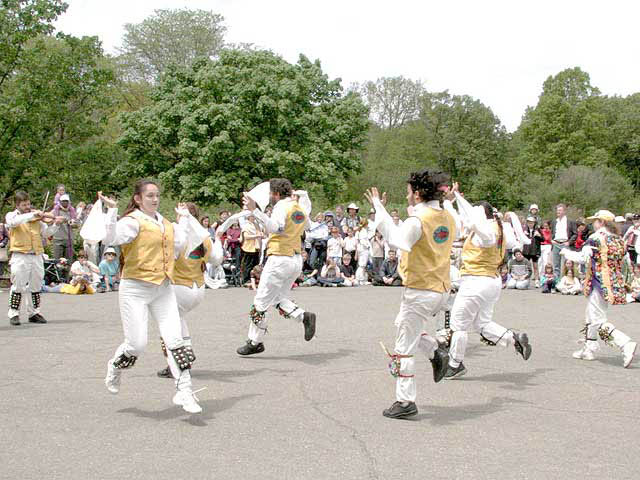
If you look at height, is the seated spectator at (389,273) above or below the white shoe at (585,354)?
above

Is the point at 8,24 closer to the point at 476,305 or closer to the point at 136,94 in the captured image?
the point at 476,305

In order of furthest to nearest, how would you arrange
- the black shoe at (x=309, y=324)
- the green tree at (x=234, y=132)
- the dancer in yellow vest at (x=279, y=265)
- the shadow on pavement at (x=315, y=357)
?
1. the green tree at (x=234, y=132)
2. the black shoe at (x=309, y=324)
3. the dancer in yellow vest at (x=279, y=265)
4. the shadow on pavement at (x=315, y=357)

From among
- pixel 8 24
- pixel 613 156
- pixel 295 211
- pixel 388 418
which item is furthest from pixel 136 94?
pixel 388 418

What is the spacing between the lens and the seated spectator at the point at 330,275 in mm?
21156

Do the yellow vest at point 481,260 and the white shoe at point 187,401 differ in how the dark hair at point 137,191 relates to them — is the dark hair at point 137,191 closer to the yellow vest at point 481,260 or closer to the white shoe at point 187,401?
the white shoe at point 187,401

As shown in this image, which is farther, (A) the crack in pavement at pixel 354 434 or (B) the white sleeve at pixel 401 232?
(B) the white sleeve at pixel 401 232

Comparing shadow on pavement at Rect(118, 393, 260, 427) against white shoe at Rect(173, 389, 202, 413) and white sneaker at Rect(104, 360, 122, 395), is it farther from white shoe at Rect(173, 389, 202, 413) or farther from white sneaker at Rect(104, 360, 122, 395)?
white sneaker at Rect(104, 360, 122, 395)

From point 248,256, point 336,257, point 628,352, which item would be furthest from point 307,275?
point 628,352

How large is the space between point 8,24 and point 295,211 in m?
19.3

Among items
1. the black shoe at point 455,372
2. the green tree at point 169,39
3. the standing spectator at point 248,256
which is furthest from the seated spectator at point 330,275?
the green tree at point 169,39

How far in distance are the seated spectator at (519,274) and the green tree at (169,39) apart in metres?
34.6

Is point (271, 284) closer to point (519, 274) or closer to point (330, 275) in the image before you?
point (330, 275)

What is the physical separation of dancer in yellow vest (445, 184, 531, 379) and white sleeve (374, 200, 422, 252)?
168cm

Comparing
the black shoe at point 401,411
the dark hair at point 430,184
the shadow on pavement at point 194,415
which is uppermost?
the dark hair at point 430,184
